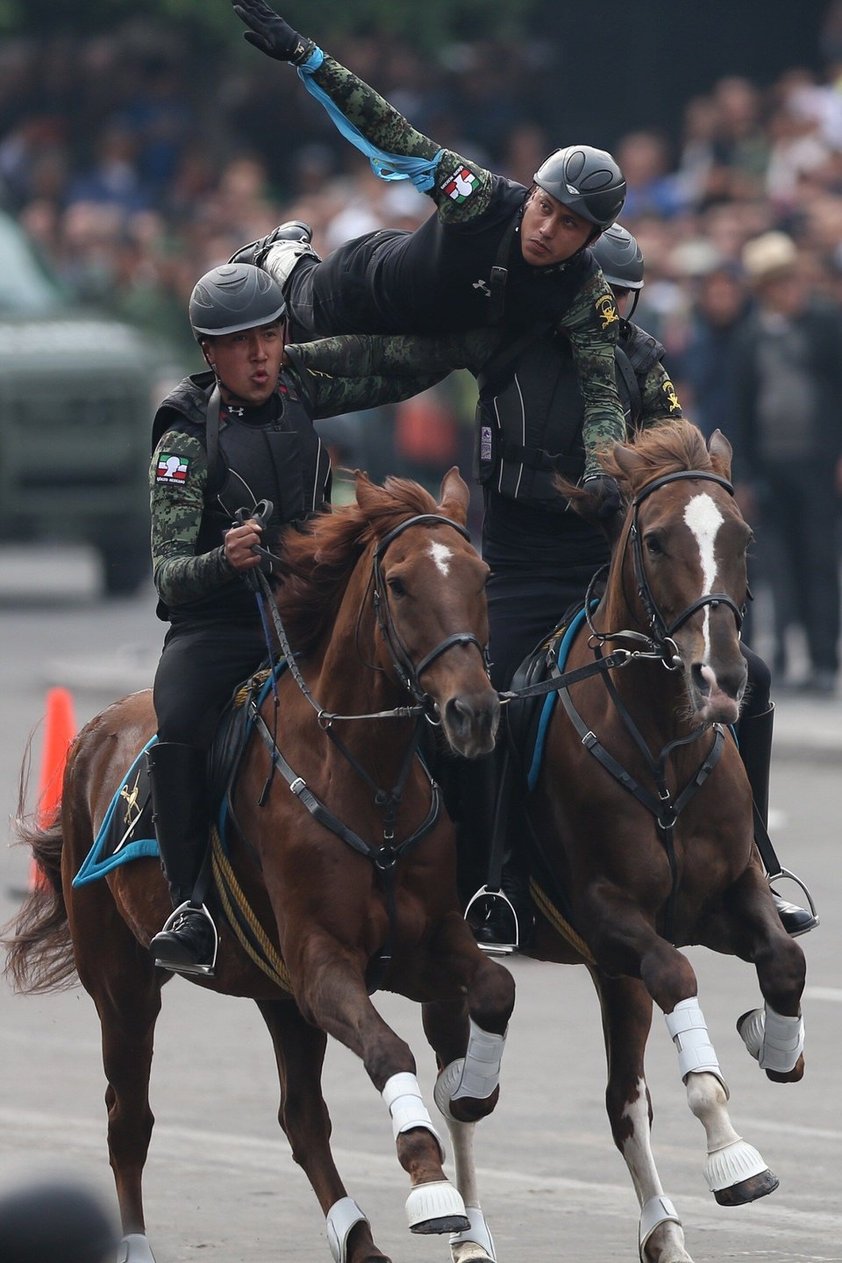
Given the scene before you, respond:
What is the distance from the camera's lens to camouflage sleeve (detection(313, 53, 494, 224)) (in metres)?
7.05

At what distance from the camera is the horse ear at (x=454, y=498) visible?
21.4ft

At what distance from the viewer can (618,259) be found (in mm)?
7711

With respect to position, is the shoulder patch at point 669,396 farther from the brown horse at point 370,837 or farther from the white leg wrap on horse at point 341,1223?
the white leg wrap on horse at point 341,1223

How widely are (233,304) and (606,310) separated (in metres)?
1.05

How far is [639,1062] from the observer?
7.43 metres

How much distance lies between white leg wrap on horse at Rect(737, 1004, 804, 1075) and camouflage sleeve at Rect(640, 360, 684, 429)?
5.88ft

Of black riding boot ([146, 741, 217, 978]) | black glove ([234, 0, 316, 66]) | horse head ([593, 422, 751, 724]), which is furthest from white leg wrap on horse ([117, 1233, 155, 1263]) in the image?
black glove ([234, 0, 316, 66])

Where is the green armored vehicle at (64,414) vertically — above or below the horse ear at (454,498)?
below

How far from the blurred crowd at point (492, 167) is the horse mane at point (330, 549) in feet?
30.4

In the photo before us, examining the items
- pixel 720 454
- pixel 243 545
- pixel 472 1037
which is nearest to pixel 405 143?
pixel 720 454

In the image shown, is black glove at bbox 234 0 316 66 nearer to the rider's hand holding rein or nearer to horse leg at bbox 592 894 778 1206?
the rider's hand holding rein

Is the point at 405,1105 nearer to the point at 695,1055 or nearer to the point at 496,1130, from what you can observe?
the point at 695,1055

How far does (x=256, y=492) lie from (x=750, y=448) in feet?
31.5

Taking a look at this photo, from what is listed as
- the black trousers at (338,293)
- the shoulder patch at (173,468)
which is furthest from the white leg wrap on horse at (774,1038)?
the black trousers at (338,293)
